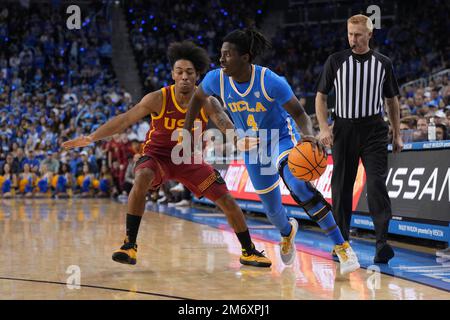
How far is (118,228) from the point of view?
30.3ft

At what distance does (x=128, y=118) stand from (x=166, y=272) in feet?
4.39

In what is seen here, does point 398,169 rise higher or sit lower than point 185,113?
lower

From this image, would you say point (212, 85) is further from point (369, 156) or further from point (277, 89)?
point (369, 156)

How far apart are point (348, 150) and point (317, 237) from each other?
2.40 meters

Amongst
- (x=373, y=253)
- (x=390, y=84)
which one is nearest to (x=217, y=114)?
(x=390, y=84)

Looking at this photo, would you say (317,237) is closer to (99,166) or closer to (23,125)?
(99,166)

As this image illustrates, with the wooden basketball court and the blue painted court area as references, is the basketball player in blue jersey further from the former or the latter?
the blue painted court area

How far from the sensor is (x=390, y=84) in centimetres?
597

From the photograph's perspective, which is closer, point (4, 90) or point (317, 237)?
point (317, 237)

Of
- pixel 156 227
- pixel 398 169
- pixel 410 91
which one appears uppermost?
pixel 410 91

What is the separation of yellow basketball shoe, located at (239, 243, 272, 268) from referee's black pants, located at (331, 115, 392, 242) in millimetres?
902

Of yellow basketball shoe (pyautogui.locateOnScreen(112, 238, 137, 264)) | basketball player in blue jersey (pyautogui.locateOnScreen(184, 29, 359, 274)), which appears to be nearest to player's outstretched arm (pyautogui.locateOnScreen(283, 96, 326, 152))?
basketball player in blue jersey (pyautogui.locateOnScreen(184, 29, 359, 274))

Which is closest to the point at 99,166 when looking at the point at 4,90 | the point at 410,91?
the point at 4,90

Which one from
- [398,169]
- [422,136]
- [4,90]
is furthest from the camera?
[4,90]
